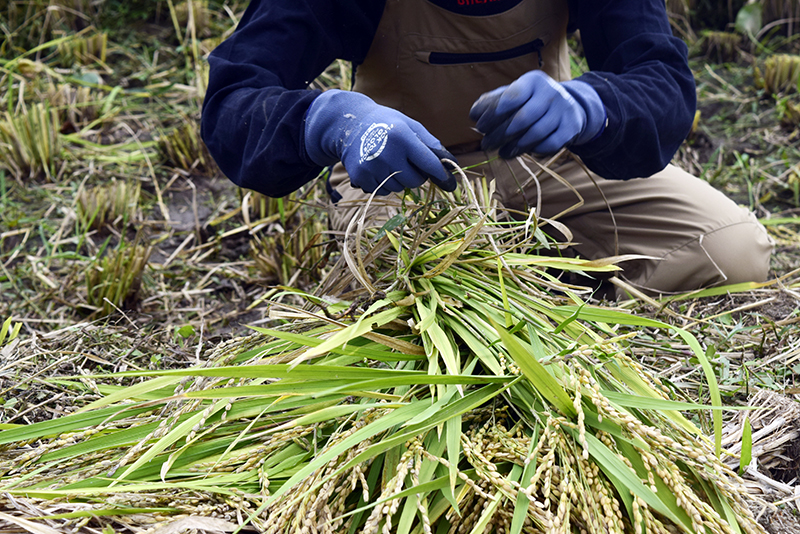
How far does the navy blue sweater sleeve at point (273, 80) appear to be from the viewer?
4.75 feet

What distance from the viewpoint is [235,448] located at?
101cm

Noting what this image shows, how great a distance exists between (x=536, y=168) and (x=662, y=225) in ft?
1.43

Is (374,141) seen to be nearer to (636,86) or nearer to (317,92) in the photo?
(317,92)

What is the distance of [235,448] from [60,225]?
1.79 metres

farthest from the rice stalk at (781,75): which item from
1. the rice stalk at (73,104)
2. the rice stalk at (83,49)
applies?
the rice stalk at (83,49)

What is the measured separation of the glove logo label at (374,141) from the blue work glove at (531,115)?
0.21 m

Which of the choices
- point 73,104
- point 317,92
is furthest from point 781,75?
point 73,104

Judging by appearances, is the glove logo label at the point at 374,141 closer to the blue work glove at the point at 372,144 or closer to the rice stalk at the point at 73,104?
the blue work glove at the point at 372,144

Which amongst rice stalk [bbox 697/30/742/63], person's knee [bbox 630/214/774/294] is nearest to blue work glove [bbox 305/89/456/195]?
person's knee [bbox 630/214/774/294]

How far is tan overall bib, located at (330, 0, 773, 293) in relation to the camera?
1790mm

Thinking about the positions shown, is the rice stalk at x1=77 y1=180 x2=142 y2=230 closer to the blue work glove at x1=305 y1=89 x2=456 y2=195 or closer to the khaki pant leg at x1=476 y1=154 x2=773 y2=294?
the blue work glove at x1=305 y1=89 x2=456 y2=195

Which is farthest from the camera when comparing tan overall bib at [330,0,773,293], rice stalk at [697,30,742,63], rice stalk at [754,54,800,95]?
rice stalk at [697,30,742,63]

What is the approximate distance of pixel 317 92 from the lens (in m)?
1.47

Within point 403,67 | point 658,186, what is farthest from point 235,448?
Answer: point 658,186
